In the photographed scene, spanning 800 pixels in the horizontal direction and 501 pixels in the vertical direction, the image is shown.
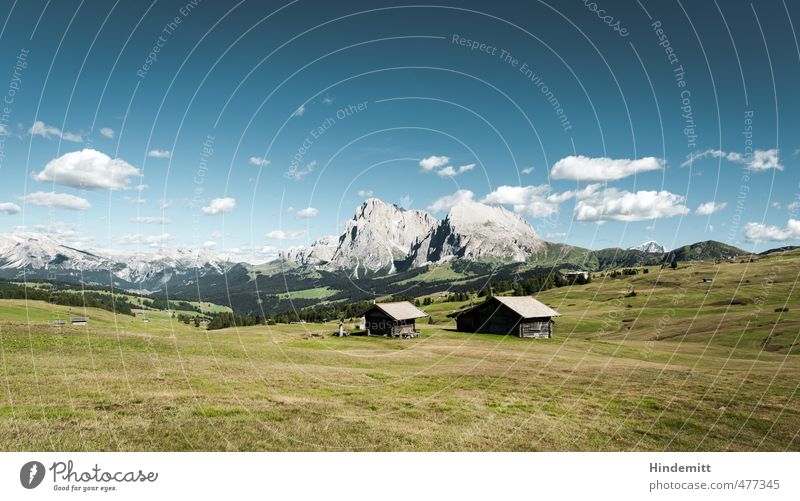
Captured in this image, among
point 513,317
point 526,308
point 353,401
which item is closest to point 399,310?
point 513,317

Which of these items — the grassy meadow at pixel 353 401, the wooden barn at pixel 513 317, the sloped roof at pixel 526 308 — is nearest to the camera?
the grassy meadow at pixel 353 401

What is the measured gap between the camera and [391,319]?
85625 mm

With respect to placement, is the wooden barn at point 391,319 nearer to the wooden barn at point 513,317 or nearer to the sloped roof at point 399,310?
the sloped roof at point 399,310

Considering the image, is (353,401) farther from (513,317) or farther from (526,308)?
(526,308)

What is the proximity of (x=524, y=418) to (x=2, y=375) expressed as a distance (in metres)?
27.7

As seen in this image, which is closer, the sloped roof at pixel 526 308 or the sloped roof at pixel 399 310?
the sloped roof at pixel 399 310

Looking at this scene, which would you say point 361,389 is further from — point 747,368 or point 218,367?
point 747,368

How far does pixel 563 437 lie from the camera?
18.3 metres

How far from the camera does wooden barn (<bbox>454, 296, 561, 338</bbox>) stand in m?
86.5

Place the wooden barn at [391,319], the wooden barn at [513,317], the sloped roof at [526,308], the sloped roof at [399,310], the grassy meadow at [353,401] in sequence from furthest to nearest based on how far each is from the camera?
1. the wooden barn at [513,317]
2. the sloped roof at [526,308]
3. the wooden barn at [391,319]
4. the sloped roof at [399,310]
5. the grassy meadow at [353,401]
